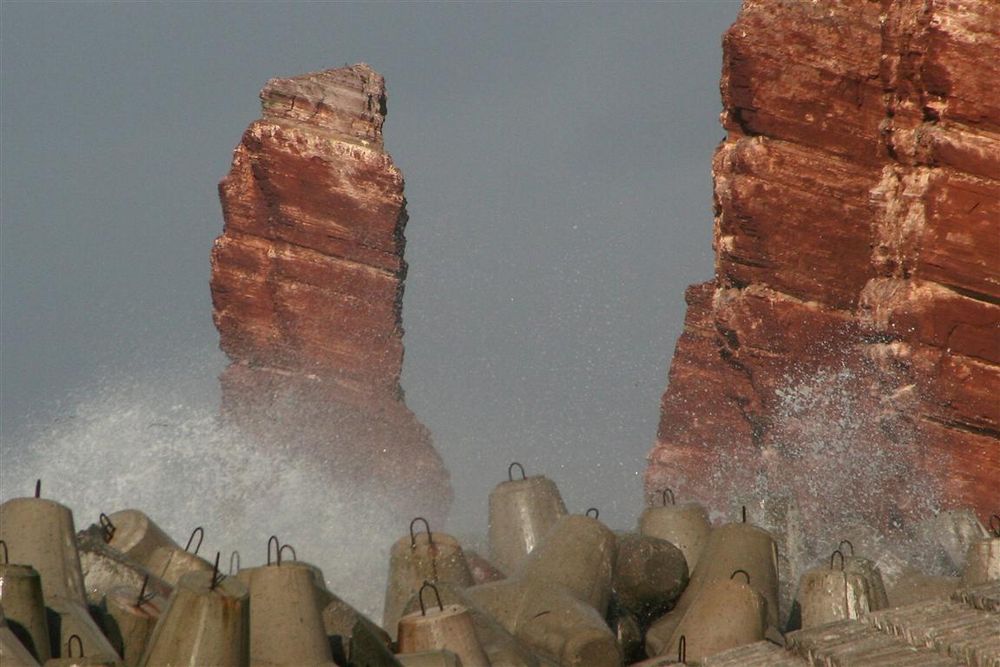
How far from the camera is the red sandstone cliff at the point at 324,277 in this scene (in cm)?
2438

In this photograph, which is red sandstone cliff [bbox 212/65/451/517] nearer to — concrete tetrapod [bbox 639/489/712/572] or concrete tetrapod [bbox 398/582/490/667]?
concrete tetrapod [bbox 639/489/712/572]

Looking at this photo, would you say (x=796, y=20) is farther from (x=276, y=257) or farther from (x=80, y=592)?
(x=80, y=592)

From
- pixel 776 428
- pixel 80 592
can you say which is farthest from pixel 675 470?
pixel 80 592

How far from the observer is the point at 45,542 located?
26.0ft

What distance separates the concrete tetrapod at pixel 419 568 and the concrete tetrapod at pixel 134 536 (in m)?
1.38

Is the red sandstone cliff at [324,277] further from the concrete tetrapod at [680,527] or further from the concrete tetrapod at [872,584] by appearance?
the concrete tetrapod at [872,584]

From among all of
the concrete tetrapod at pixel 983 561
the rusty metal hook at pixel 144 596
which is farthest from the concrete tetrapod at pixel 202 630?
the concrete tetrapod at pixel 983 561

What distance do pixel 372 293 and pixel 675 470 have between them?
18.2ft

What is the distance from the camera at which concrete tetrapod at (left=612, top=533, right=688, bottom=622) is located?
9.23 m

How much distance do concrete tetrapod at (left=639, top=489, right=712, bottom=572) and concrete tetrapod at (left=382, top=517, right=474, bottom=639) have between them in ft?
4.86

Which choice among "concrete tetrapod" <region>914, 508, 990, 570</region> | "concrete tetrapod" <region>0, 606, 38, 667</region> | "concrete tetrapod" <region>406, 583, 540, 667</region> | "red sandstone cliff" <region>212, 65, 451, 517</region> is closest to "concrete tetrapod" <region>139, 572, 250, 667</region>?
"concrete tetrapod" <region>0, 606, 38, 667</region>

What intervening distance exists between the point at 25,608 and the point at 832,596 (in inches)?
189

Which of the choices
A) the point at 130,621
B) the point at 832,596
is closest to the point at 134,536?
the point at 130,621

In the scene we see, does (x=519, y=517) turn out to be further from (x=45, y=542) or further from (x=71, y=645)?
(x=71, y=645)
